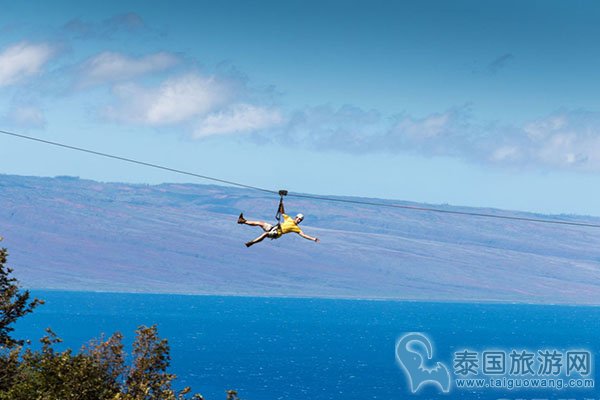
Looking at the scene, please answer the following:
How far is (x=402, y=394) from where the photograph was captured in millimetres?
196000

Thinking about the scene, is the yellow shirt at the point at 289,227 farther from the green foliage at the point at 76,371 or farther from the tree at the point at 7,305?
the tree at the point at 7,305

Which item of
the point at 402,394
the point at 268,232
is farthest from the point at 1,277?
the point at 402,394

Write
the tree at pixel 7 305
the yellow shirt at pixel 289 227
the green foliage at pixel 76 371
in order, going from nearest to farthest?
the yellow shirt at pixel 289 227 → the green foliage at pixel 76 371 → the tree at pixel 7 305

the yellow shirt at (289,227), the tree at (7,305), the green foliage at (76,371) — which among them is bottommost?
the green foliage at (76,371)

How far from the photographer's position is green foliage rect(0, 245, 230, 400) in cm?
3806

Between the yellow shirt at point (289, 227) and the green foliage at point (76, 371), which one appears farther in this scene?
the green foliage at point (76, 371)

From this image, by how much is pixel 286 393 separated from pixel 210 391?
1378cm

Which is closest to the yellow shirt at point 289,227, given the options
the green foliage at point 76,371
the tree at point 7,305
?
the green foliage at point 76,371

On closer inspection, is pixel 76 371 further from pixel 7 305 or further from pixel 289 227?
pixel 289 227

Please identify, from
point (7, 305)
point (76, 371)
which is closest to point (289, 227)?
point (76, 371)

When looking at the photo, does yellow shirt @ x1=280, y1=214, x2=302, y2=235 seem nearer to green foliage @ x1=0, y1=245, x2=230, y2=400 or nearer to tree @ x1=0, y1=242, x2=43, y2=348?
green foliage @ x1=0, y1=245, x2=230, y2=400

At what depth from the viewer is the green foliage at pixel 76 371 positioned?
3806 cm

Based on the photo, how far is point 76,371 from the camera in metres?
38.5

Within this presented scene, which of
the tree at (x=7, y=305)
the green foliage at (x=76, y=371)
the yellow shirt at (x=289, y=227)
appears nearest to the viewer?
the yellow shirt at (x=289, y=227)
